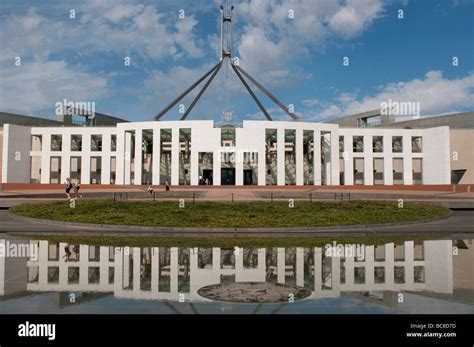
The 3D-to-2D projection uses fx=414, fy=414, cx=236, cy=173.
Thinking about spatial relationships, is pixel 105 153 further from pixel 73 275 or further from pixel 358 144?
pixel 73 275

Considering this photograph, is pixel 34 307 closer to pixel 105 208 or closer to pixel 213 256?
pixel 213 256

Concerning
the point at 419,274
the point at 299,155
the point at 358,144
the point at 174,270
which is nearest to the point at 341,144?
the point at 358,144

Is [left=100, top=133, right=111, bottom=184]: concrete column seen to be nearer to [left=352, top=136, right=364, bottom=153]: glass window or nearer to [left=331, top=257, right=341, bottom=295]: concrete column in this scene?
[left=352, top=136, right=364, bottom=153]: glass window

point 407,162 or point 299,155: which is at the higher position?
point 299,155

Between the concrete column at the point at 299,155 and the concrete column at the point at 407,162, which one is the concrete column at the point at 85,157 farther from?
the concrete column at the point at 407,162

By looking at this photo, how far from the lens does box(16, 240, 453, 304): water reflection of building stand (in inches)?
248

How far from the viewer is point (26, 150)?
50.1m

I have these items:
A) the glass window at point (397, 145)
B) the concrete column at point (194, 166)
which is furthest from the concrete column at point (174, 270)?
the glass window at point (397, 145)

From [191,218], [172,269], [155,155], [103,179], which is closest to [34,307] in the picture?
[172,269]

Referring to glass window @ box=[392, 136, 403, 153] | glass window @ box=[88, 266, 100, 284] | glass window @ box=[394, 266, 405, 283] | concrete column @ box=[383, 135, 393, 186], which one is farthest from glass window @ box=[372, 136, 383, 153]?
glass window @ box=[88, 266, 100, 284]

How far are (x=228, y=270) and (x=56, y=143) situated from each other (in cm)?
5101

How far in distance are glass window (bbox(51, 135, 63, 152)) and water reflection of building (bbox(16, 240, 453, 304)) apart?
45487mm

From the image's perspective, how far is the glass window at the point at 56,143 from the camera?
51.9 metres

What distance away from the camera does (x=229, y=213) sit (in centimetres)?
1662
